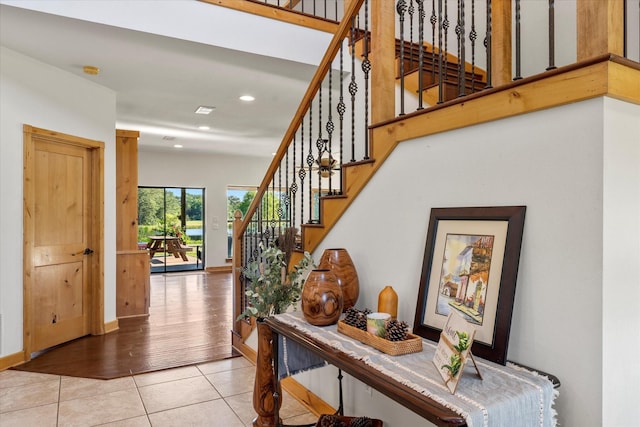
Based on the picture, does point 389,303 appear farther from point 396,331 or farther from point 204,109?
point 204,109

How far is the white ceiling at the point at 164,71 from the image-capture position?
326cm

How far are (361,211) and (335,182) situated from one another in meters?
9.64

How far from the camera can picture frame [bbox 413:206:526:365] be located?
144 centimetres

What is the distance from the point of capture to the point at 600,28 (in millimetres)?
1314

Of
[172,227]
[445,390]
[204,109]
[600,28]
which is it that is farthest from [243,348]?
[172,227]

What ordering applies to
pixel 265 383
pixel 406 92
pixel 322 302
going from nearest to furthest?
1. pixel 322 302
2. pixel 265 383
3. pixel 406 92

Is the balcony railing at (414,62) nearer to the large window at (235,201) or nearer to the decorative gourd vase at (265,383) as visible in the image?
the decorative gourd vase at (265,383)

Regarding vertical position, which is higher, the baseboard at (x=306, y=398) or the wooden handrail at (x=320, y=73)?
the wooden handrail at (x=320, y=73)

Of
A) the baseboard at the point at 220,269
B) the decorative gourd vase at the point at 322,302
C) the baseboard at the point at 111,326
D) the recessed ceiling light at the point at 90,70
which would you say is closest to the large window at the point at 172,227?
the baseboard at the point at 220,269

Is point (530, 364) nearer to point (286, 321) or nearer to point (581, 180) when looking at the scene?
point (581, 180)

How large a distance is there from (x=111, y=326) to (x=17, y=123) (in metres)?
2.25

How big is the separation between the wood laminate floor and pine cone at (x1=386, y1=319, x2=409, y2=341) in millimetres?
2484

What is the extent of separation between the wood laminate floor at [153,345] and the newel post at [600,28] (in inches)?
133

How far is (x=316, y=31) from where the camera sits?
13.3 ft
